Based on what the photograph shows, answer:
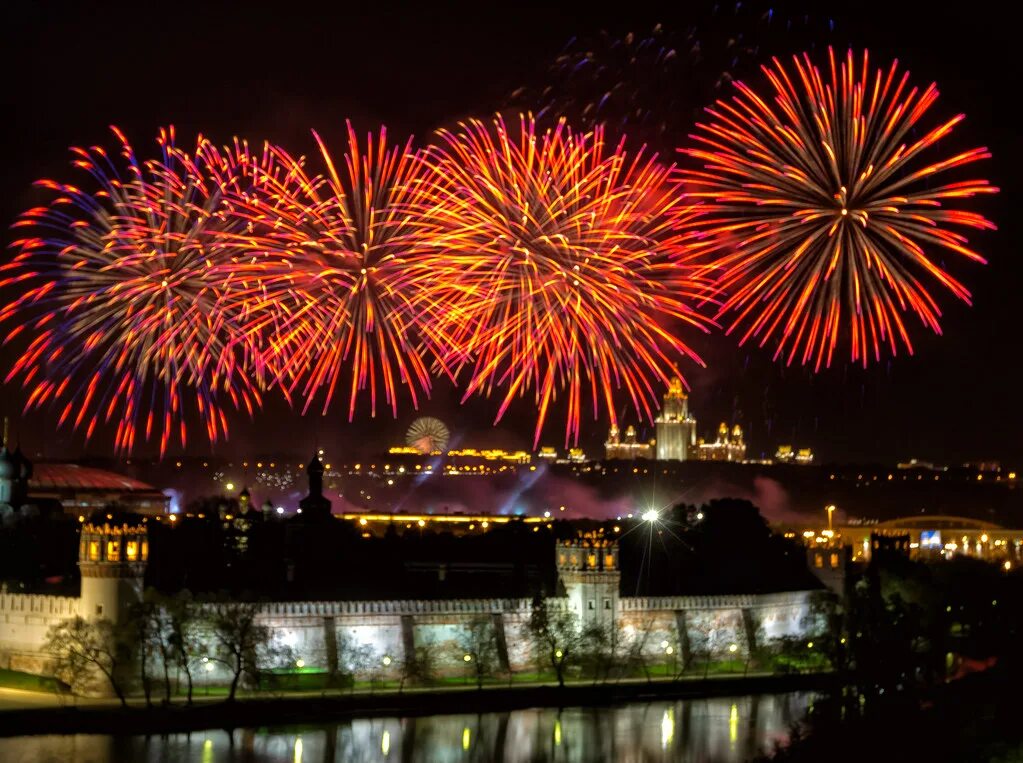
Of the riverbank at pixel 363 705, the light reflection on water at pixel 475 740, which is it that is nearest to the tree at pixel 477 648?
the riverbank at pixel 363 705

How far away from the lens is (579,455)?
197m

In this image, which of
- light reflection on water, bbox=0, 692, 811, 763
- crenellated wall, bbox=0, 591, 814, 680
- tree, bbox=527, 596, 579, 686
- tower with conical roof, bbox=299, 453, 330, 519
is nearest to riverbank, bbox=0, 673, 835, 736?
light reflection on water, bbox=0, 692, 811, 763

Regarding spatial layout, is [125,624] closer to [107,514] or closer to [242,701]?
[242,701]

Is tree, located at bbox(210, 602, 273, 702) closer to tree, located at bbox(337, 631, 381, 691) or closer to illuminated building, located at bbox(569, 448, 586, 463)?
tree, located at bbox(337, 631, 381, 691)

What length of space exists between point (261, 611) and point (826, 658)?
60.1ft

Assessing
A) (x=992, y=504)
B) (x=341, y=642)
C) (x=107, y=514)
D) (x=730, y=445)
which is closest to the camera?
(x=341, y=642)

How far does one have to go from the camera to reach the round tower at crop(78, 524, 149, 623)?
49844 millimetres

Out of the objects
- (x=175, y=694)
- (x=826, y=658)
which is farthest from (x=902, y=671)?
(x=175, y=694)

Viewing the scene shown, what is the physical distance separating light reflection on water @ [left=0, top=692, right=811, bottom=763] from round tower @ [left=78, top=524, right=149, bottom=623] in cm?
602

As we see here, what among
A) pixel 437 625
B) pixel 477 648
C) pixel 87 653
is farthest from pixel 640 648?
pixel 87 653

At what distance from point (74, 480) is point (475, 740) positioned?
74.8 m

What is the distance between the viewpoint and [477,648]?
54.5 metres

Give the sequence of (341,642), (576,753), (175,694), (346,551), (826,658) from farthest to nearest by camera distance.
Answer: (346,551) < (826,658) < (341,642) < (175,694) < (576,753)

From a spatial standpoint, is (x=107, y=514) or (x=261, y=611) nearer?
(x=261, y=611)
